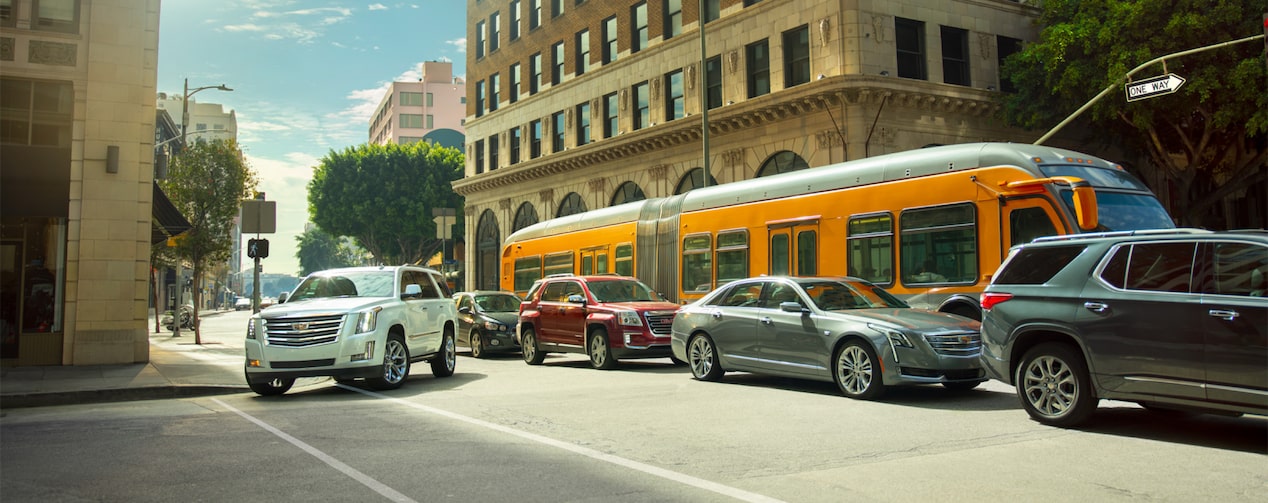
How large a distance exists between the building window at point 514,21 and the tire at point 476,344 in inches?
1164

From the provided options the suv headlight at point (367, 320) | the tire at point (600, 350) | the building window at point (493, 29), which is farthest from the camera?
the building window at point (493, 29)

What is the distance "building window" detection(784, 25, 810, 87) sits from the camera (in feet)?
93.1

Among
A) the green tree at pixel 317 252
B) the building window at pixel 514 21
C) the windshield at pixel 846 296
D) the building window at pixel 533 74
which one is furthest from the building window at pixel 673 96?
the green tree at pixel 317 252

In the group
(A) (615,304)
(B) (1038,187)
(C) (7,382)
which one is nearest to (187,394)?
(C) (7,382)

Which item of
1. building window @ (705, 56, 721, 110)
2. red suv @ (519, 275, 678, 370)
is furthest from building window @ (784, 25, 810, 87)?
red suv @ (519, 275, 678, 370)

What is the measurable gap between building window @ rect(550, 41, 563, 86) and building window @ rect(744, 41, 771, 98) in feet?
44.3

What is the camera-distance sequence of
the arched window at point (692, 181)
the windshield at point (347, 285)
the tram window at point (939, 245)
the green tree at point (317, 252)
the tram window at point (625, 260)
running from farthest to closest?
the green tree at point (317, 252) → the arched window at point (692, 181) → the tram window at point (625, 260) → the windshield at point (347, 285) → the tram window at point (939, 245)

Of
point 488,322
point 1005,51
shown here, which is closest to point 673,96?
point 1005,51

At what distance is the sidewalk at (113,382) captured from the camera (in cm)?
1160

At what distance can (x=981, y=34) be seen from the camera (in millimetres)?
29266

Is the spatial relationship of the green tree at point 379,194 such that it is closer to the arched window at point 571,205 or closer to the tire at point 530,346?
the arched window at point 571,205

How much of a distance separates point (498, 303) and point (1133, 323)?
1497 centimetres

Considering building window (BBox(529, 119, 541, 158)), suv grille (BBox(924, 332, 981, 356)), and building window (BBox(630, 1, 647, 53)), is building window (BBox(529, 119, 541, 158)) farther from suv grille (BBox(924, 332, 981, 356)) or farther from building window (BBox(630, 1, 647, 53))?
suv grille (BBox(924, 332, 981, 356))

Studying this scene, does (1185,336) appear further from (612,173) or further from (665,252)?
(612,173)
